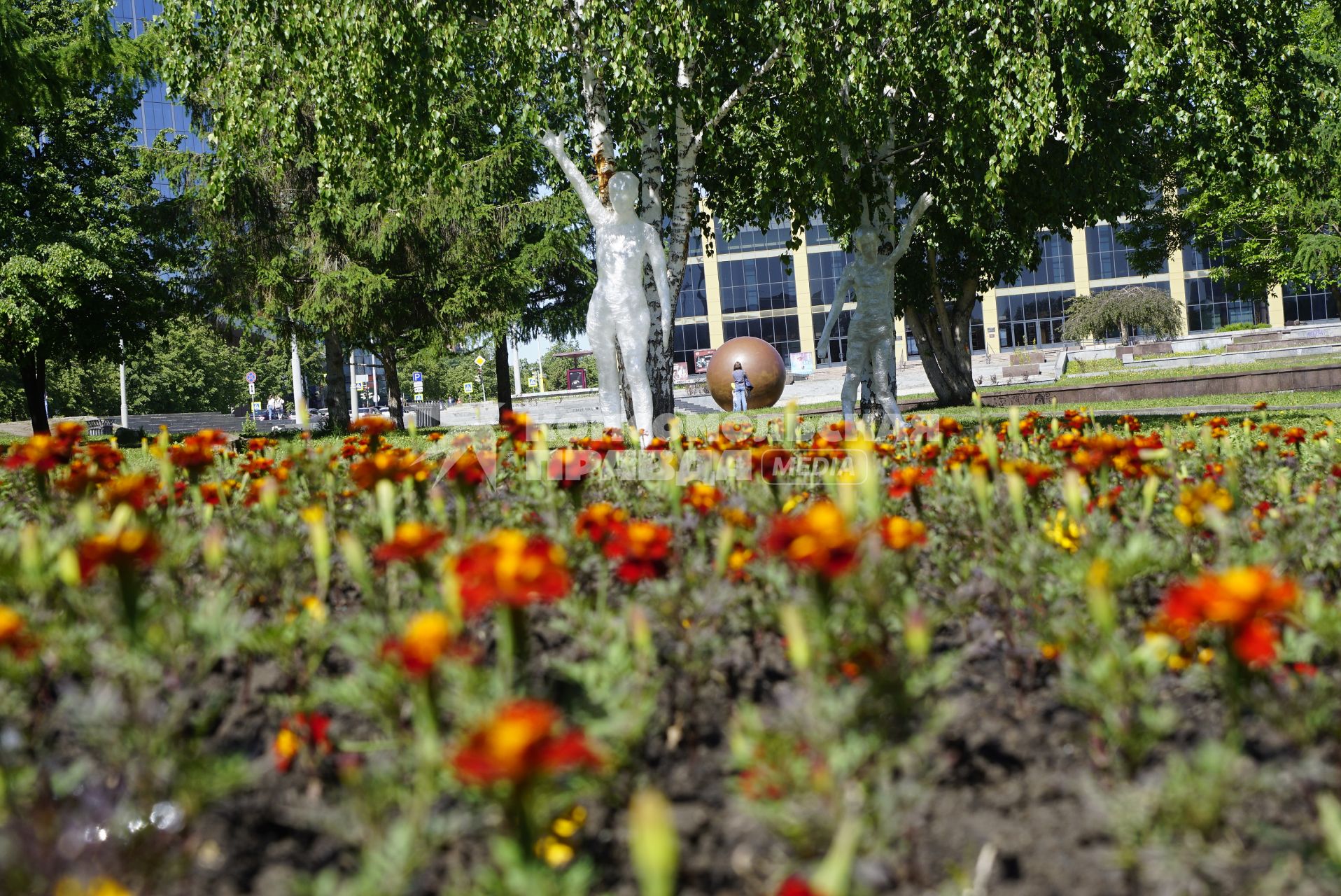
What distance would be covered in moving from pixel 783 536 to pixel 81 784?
4.33 feet

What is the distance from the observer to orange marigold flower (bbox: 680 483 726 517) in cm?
290

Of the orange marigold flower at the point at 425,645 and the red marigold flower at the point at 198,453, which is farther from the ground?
the red marigold flower at the point at 198,453

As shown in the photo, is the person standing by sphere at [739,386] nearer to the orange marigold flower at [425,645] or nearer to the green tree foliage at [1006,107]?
the green tree foliage at [1006,107]

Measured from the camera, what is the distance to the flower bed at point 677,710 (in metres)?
1.48

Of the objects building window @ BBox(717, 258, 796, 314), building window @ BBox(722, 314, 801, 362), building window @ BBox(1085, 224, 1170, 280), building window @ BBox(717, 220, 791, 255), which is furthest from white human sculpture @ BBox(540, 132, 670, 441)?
building window @ BBox(1085, 224, 1170, 280)

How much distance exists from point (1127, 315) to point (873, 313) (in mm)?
48304

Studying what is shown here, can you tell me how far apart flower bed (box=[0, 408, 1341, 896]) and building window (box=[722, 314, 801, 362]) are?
66.0 meters

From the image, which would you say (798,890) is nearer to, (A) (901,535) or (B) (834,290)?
(A) (901,535)

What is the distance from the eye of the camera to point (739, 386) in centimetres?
2586

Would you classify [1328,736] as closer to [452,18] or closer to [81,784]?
[81,784]

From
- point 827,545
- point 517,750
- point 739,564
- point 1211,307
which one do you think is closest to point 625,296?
point 739,564

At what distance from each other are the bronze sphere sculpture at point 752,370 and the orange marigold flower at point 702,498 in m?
23.4

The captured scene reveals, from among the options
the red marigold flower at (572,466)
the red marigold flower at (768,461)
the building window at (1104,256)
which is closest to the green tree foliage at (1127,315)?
the building window at (1104,256)

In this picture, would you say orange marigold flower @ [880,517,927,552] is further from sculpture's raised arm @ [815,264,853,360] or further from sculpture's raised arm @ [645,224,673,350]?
sculpture's raised arm @ [815,264,853,360]
